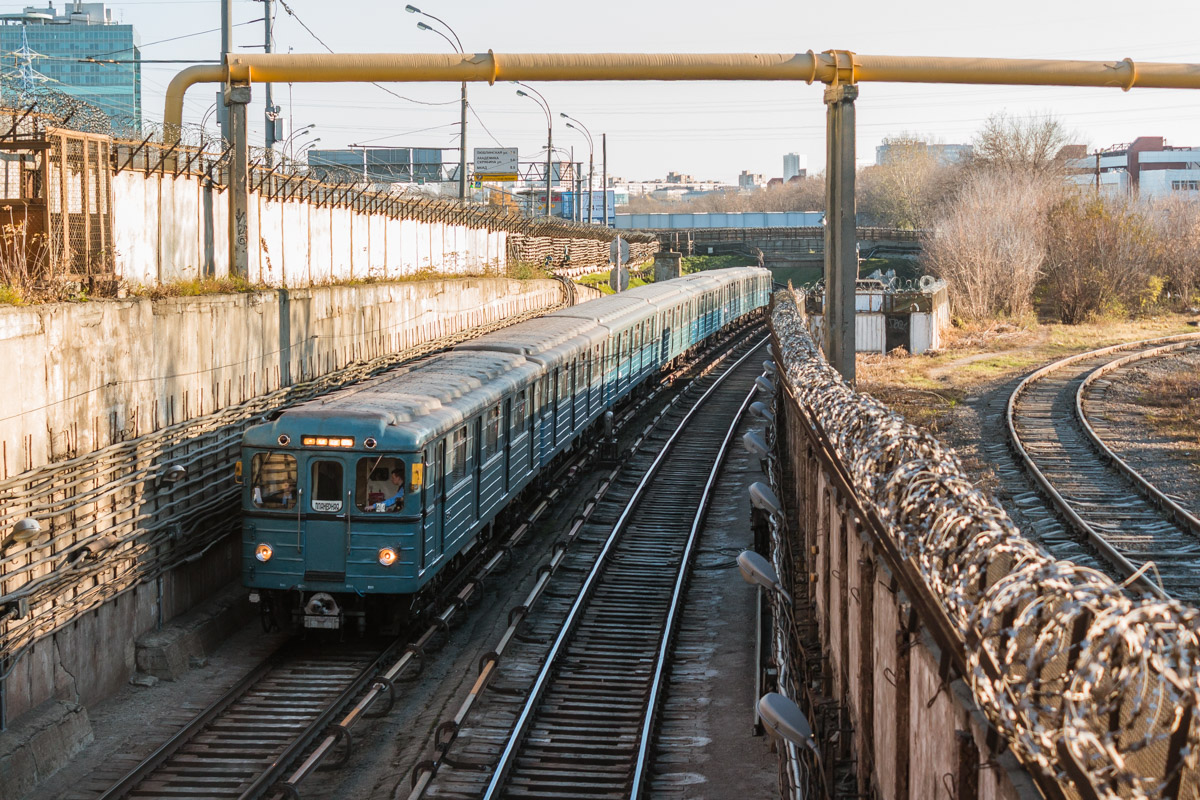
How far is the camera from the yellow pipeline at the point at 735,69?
39.5 feet

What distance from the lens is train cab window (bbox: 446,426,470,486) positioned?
553 inches

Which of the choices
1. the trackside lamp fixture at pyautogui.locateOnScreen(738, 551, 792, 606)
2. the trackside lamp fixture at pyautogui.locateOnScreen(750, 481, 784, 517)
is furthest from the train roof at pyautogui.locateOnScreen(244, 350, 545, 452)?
the trackside lamp fixture at pyautogui.locateOnScreen(738, 551, 792, 606)

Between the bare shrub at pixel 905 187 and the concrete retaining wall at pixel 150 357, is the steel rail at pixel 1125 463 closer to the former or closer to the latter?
the concrete retaining wall at pixel 150 357

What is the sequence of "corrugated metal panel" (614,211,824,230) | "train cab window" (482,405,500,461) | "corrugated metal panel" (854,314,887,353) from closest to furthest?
"train cab window" (482,405,500,461), "corrugated metal panel" (854,314,887,353), "corrugated metal panel" (614,211,824,230)

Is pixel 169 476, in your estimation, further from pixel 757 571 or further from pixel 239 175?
pixel 757 571

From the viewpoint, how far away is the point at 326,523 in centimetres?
1295

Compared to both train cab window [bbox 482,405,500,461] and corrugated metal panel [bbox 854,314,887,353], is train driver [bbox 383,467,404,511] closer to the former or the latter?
train cab window [bbox 482,405,500,461]

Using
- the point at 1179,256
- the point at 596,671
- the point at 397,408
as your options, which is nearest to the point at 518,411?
the point at 397,408

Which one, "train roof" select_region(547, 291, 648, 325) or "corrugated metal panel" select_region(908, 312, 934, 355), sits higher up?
"train roof" select_region(547, 291, 648, 325)

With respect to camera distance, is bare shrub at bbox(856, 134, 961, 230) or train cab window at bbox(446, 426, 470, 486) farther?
bare shrub at bbox(856, 134, 961, 230)

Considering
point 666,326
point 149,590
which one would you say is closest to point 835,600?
point 149,590

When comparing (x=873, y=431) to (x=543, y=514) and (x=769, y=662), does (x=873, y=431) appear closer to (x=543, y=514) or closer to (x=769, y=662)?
(x=769, y=662)

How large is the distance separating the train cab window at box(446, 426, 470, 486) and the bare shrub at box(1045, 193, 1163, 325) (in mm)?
44151

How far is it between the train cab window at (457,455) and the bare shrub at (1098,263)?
44.2 meters
